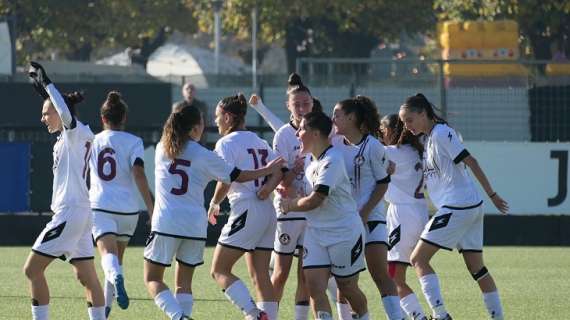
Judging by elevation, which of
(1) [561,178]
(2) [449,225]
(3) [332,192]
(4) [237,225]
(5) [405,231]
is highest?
(3) [332,192]

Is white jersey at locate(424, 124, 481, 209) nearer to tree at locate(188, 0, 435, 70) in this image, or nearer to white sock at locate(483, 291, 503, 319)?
white sock at locate(483, 291, 503, 319)

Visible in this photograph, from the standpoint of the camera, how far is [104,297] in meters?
12.1

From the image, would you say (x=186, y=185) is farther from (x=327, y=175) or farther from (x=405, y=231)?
(x=405, y=231)

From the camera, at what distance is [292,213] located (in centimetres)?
1212

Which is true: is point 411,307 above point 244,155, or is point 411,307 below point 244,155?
below

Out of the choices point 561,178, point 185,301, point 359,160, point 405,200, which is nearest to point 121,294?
point 185,301

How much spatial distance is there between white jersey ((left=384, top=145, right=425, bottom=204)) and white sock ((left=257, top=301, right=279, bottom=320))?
156 cm

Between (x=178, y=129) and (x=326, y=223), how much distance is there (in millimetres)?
1340

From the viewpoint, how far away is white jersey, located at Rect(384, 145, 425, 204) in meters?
12.8

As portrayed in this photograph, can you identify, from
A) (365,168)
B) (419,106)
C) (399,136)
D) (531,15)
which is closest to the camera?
(365,168)

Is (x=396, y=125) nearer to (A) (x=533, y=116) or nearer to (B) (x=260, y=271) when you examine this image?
(B) (x=260, y=271)

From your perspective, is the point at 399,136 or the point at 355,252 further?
the point at 399,136

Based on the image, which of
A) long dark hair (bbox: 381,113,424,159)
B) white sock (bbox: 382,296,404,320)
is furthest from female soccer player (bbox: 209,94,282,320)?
long dark hair (bbox: 381,113,424,159)

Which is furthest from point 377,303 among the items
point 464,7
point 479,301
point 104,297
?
point 464,7
